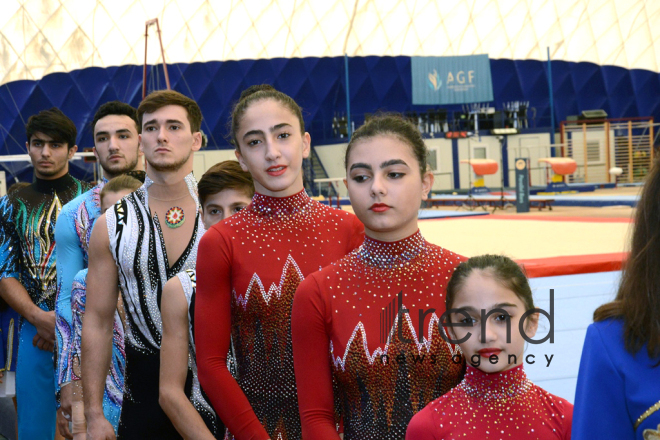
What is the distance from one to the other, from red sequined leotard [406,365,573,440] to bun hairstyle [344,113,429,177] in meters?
0.61

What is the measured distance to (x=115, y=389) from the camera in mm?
3254

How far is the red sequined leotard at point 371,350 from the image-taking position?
1.85m

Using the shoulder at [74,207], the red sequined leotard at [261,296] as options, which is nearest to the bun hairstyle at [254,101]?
the red sequined leotard at [261,296]

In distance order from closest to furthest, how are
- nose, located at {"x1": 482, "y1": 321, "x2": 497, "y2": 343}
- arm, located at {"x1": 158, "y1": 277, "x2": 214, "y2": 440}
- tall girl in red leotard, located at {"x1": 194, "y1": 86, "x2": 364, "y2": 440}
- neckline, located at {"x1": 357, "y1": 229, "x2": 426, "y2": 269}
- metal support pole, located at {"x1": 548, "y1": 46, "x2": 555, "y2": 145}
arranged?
nose, located at {"x1": 482, "y1": 321, "x2": 497, "y2": 343} < neckline, located at {"x1": 357, "y1": 229, "x2": 426, "y2": 269} < tall girl in red leotard, located at {"x1": 194, "y1": 86, "x2": 364, "y2": 440} < arm, located at {"x1": 158, "y1": 277, "x2": 214, "y2": 440} < metal support pole, located at {"x1": 548, "y1": 46, "x2": 555, "y2": 145}

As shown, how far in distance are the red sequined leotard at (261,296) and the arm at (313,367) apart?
37cm

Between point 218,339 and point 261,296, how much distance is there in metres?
0.19

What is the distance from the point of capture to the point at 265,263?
7.43 ft

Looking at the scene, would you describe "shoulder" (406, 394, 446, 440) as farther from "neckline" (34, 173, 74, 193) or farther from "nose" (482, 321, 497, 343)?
"neckline" (34, 173, 74, 193)

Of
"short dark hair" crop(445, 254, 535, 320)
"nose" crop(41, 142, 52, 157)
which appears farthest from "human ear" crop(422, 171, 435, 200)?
"nose" crop(41, 142, 52, 157)

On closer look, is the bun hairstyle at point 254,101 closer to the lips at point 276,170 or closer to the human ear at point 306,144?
the human ear at point 306,144

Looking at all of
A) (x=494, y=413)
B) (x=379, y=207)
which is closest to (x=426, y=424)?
(x=494, y=413)

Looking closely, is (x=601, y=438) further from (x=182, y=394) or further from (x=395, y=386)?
(x=182, y=394)

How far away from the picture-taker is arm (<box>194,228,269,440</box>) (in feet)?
6.82

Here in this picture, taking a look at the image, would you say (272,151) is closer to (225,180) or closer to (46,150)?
(225,180)
